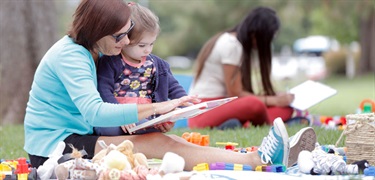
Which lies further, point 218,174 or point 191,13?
point 191,13

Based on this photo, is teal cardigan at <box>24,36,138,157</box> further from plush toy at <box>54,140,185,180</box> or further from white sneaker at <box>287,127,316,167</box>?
white sneaker at <box>287,127,316,167</box>

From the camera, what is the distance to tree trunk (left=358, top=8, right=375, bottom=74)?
2398cm

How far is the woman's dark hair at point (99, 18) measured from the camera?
3543mm

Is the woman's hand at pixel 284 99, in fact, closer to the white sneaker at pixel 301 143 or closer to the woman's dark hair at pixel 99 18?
the white sneaker at pixel 301 143

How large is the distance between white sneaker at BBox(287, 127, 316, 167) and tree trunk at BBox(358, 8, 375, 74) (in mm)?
20198

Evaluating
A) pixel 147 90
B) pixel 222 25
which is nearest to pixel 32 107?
pixel 147 90

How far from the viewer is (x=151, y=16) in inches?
150

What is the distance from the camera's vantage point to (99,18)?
3541 mm

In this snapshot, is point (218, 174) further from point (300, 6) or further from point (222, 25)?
point (222, 25)

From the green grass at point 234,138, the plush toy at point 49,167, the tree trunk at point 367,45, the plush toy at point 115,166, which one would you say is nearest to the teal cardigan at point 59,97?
the plush toy at point 49,167

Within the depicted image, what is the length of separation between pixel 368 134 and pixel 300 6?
1708 centimetres

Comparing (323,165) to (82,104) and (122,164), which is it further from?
(82,104)

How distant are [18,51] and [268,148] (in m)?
5.41

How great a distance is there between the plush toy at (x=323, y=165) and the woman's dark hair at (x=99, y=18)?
3.72ft
